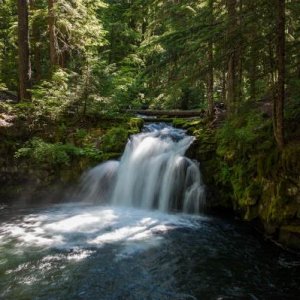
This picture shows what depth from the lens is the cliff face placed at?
339 inches

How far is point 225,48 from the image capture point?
28.9ft

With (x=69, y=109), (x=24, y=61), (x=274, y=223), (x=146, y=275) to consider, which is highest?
(x=24, y=61)

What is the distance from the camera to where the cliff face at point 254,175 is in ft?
28.2

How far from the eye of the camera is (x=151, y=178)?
1236 cm

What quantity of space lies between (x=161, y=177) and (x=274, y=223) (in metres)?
4.18

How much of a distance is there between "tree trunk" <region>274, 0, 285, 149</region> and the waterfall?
350 centimetres

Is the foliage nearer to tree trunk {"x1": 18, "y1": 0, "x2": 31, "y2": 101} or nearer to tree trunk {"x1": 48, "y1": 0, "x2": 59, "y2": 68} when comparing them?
tree trunk {"x1": 18, "y1": 0, "x2": 31, "y2": 101}

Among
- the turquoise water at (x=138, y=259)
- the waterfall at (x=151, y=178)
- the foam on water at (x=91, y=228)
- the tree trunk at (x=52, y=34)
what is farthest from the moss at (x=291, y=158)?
the tree trunk at (x=52, y=34)

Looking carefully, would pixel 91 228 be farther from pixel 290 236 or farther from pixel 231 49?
pixel 231 49

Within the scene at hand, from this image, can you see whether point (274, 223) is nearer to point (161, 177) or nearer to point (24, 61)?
point (161, 177)

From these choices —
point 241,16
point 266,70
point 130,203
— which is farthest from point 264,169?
point 130,203

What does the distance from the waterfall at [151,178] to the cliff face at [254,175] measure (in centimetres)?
48

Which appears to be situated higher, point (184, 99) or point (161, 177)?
point (184, 99)

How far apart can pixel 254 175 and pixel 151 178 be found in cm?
360
